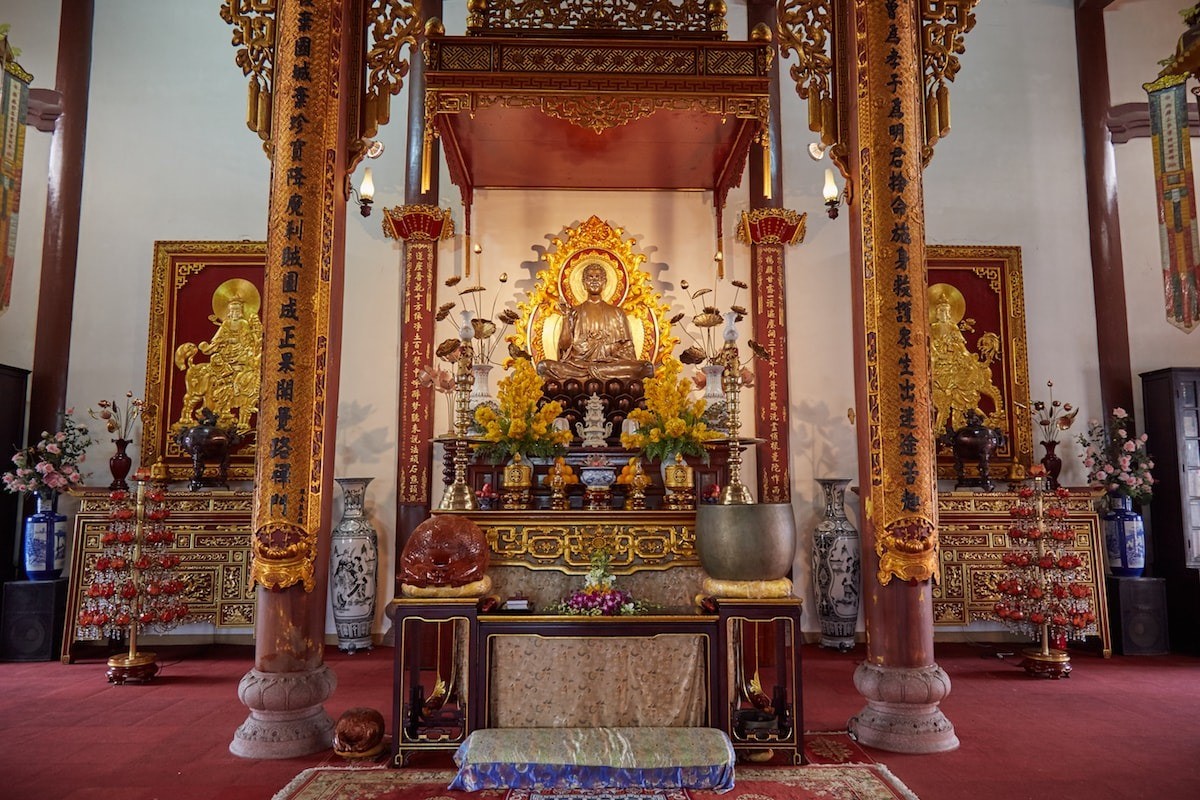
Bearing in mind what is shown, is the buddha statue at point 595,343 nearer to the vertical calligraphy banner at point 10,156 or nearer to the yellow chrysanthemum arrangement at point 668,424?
the yellow chrysanthemum arrangement at point 668,424

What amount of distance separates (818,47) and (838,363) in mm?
2953

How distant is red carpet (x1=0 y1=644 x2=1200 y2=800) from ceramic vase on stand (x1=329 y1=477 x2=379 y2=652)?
258 mm

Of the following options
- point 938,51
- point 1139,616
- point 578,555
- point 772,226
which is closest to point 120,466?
point 578,555

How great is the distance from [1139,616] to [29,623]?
811cm

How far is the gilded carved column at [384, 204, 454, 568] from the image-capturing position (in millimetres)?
6262

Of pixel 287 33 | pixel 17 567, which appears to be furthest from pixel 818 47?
pixel 17 567

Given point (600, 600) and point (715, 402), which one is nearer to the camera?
point (600, 600)

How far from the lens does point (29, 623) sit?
5.67m

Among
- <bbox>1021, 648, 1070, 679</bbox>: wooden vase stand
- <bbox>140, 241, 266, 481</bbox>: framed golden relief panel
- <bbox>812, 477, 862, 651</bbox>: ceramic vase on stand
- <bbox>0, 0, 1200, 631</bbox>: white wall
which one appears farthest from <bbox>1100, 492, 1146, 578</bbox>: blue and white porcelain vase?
<bbox>140, 241, 266, 481</bbox>: framed golden relief panel

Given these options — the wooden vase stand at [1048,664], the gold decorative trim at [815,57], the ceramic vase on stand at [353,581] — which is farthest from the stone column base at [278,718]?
the wooden vase stand at [1048,664]

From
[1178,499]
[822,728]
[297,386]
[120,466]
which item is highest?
[297,386]

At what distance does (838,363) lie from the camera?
6.64 meters

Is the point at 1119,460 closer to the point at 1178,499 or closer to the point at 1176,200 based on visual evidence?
the point at 1178,499

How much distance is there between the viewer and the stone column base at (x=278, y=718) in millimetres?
3457
